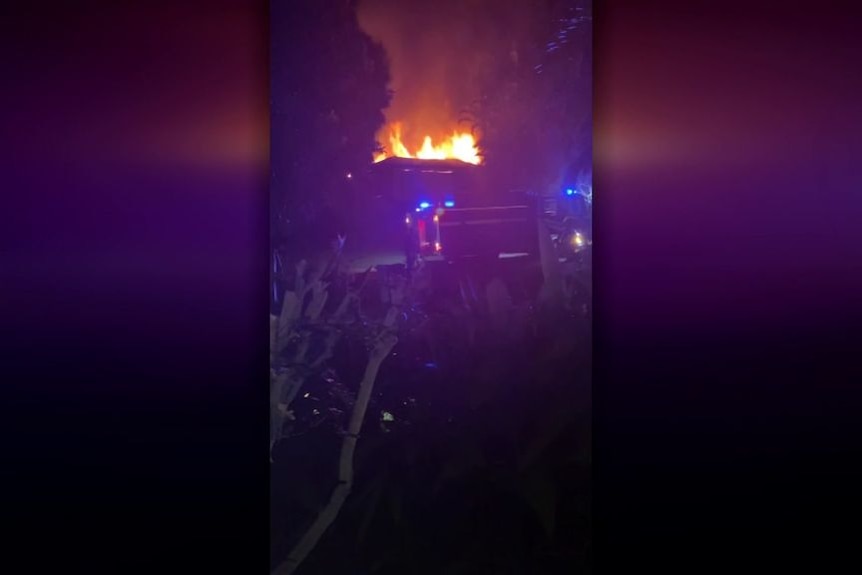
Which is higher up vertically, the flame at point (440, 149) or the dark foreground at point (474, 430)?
the flame at point (440, 149)

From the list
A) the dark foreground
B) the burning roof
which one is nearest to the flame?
the burning roof

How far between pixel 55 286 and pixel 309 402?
3.02ft

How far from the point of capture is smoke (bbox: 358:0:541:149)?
85.4 inches

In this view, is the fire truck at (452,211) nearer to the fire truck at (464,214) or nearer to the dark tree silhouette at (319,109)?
the fire truck at (464,214)

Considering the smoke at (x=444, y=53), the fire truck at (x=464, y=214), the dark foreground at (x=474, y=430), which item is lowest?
the dark foreground at (x=474, y=430)

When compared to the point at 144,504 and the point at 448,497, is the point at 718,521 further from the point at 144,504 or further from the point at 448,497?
the point at 144,504

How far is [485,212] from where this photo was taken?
2205 millimetres

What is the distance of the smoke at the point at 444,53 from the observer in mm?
→ 2170

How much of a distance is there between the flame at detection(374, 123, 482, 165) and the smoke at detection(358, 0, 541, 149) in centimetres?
2

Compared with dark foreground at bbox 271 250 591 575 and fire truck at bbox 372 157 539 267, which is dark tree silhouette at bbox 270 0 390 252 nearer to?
fire truck at bbox 372 157 539 267

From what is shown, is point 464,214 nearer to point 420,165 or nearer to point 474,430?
point 420,165

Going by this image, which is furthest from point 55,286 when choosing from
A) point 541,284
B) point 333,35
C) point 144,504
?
point 541,284

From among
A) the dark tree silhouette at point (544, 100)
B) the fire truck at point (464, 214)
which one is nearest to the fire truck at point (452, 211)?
the fire truck at point (464, 214)

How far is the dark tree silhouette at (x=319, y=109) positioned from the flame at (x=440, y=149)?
57mm
